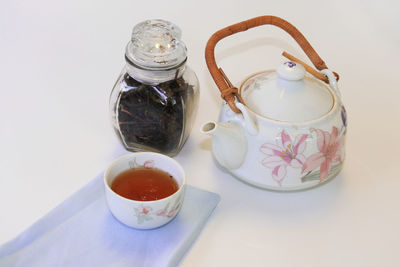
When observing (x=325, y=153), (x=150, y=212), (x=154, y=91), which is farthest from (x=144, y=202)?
(x=325, y=153)

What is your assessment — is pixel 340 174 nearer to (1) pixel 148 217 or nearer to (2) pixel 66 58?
(1) pixel 148 217

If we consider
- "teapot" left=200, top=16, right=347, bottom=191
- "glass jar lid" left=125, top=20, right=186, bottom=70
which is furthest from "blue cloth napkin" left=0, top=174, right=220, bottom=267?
"glass jar lid" left=125, top=20, right=186, bottom=70

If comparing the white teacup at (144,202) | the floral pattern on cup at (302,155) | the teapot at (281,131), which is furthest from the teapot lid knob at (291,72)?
the white teacup at (144,202)

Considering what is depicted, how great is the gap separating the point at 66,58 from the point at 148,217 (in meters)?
0.74

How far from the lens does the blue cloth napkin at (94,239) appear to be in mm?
943

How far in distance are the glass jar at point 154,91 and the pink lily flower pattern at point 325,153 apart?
0.28 meters

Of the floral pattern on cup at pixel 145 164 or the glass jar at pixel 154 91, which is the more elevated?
the glass jar at pixel 154 91

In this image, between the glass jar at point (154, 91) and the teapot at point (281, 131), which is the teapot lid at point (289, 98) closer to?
the teapot at point (281, 131)

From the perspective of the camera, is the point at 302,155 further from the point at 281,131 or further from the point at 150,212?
the point at 150,212

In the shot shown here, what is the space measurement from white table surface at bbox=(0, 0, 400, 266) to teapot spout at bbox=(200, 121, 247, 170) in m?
0.09

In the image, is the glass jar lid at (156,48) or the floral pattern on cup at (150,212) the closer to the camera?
the floral pattern on cup at (150,212)

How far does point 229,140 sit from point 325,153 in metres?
0.19

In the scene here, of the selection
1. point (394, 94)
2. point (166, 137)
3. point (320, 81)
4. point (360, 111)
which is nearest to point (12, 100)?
point (166, 137)

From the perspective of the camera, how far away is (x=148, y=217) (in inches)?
38.3
